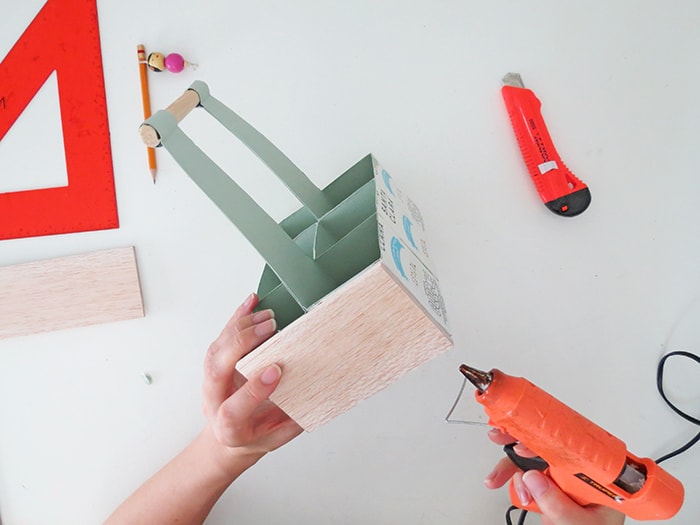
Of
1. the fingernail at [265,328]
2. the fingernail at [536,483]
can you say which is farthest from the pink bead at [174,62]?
the fingernail at [536,483]

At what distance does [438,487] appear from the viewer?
82 centimetres

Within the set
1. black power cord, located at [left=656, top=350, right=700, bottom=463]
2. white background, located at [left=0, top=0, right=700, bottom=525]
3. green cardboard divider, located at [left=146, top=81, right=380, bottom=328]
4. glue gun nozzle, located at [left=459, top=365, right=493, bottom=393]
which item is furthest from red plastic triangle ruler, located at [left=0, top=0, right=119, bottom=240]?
black power cord, located at [left=656, top=350, right=700, bottom=463]

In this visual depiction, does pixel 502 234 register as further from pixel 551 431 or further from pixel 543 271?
pixel 551 431

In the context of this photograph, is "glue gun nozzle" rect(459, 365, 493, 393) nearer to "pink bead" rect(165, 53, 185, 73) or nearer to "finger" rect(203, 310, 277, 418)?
"finger" rect(203, 310, 277, 418)

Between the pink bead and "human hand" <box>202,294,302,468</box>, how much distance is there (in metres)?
0.40

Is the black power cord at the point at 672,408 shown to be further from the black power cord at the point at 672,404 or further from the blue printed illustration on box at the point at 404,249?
the blue printed illustration on box at the point at 404,249

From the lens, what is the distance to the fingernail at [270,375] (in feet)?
1.71

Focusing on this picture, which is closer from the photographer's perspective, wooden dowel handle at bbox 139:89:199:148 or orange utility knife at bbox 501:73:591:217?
wooden dowel handle at bbox 139:89:199:148

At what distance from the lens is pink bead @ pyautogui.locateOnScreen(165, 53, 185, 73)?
811 mm

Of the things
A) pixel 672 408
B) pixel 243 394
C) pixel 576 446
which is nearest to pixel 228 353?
pixel 243 394

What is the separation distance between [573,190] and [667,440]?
39 cm

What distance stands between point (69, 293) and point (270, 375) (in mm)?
442

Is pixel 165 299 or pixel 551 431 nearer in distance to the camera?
pixel 551 431

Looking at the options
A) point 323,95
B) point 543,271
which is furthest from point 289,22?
point 543,271
